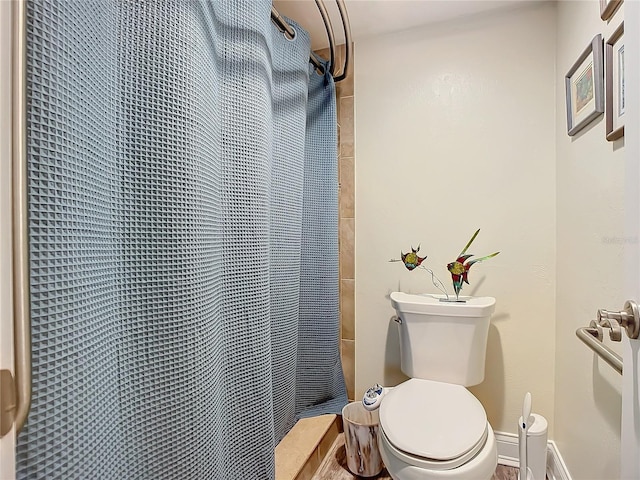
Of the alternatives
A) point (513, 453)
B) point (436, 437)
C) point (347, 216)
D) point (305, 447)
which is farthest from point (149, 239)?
point (513, 453)

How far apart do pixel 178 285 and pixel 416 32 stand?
1.75 metres

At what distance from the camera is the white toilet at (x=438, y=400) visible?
1095mm

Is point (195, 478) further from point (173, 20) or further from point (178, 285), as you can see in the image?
point (173, 20)

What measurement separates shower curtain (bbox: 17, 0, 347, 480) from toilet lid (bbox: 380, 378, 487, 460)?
460mm

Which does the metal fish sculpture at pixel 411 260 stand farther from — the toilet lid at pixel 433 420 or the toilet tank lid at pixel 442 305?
the toilet lid at pixel 433 420

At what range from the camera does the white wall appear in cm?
159

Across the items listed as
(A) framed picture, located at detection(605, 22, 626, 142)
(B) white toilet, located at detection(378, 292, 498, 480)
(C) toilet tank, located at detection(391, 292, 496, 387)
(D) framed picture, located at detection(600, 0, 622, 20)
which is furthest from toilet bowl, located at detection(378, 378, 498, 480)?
(D) framed picture, located at detection(600, 0, 622, 20)

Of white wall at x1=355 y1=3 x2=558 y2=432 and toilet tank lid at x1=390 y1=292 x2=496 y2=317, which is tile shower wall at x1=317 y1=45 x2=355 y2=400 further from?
toilet tank lid at x1=390 y1=292 x2=496 y2=317

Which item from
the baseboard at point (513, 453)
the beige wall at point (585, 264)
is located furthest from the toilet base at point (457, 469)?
the baseboard at point (513, 453)

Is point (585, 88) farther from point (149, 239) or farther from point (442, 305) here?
point (149, 239)

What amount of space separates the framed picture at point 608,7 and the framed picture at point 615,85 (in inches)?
2.8

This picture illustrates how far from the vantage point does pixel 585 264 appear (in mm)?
1220

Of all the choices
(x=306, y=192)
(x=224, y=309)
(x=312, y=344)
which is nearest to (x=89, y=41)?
(x=224, y=309)

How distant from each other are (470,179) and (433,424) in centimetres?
112
